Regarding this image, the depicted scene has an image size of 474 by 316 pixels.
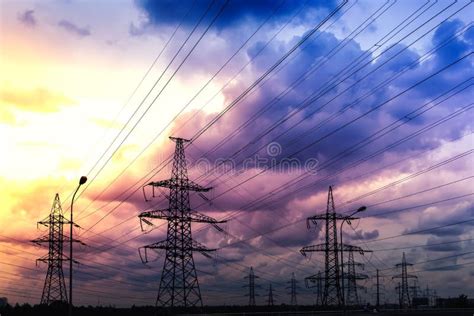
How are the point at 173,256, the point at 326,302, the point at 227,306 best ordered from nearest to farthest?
the point at 173,256
the point at 326,302
the point at 227,306

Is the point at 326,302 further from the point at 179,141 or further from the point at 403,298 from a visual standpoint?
the point at 403,298

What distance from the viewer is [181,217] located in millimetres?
68750

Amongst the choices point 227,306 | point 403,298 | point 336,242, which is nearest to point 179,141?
point 336,242

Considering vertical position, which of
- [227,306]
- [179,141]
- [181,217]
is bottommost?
[227,306]

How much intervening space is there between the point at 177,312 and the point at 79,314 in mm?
19523

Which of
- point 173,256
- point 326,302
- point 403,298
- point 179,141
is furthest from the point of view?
point 403,298

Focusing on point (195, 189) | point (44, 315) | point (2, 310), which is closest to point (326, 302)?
point (195, 189)

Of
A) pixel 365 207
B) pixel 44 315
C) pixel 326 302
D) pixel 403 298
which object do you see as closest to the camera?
pixel 365 207

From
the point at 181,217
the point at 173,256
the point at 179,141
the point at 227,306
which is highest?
the point at 179,141

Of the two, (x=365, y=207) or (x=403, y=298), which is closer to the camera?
(x=365, y=207)

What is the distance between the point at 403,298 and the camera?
497ft

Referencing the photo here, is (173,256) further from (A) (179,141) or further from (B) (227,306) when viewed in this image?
(B) (227,306)

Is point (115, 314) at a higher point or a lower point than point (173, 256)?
lower

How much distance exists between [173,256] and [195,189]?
31.0 ft
